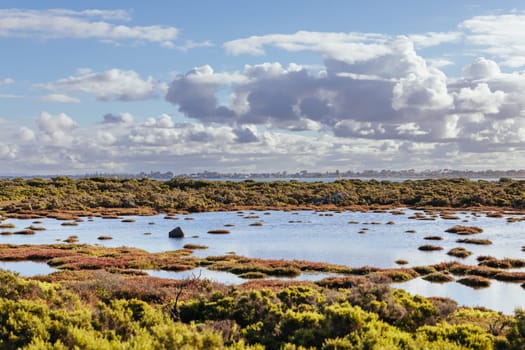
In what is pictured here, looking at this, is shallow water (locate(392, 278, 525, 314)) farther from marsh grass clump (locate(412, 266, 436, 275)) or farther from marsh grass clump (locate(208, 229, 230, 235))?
marsh grass clump (locate(208, 229, 230, 235))

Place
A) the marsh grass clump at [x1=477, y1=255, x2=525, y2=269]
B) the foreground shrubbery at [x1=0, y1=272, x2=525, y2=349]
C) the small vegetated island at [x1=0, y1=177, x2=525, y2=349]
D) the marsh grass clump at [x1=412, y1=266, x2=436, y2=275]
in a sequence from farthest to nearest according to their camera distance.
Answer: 1. the marsh grass clump at [x1=477, y1=255, x2=525, y2=269]
2. the marsh grass clump at [x1=412, y1=266, x2=436, y2=275]
3. the small vegetated island at [x1=0, y1=177, x2=525, y2=349]
4. the foreground shrubbery at [x1=0, y1=272, x2=525, y2=349]

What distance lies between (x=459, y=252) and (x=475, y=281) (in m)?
9.51

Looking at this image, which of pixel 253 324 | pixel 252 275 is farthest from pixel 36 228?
pixel 253 324

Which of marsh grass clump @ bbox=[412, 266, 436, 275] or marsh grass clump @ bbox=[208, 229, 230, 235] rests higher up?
marsh grass clump @ bbox=[412, 266, 436, 275]

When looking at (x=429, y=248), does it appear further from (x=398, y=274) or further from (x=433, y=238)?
(x=398, y=274)

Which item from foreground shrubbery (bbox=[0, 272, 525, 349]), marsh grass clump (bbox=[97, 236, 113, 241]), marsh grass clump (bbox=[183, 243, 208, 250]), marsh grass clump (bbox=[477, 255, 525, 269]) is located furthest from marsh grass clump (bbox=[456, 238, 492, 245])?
marsh grass clump (bbox=[97, 236, 113, 241])

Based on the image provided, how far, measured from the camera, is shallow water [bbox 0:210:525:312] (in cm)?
3294

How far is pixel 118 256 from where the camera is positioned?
35.6 metres

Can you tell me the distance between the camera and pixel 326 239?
4484 centimetres

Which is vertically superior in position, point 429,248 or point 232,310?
point 232,310

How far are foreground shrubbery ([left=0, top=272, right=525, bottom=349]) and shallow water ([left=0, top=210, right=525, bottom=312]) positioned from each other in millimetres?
9356

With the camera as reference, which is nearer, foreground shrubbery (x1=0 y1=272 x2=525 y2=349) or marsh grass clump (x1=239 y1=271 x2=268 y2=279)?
foreground shrubbery (x1=0 y1=272 x2=525 y2=349)

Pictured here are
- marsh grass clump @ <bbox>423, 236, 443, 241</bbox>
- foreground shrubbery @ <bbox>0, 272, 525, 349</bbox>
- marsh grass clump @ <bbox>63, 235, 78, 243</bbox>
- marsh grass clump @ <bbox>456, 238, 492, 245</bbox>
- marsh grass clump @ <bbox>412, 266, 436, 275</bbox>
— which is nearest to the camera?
foreground shrubbery @ <bbox>0, 272, 525, 349</bbox>

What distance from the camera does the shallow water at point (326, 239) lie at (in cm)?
3294
